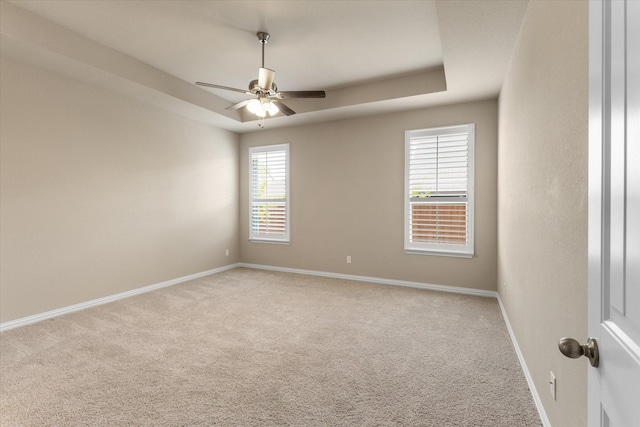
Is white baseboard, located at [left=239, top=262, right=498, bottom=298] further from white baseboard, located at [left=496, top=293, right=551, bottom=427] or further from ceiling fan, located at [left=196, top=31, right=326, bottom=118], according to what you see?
ceiling fan, located at [left=196, top=31, right=326, bottom=118]

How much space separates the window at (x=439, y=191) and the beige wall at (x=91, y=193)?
135 inches

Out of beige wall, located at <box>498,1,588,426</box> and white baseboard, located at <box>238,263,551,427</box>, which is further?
white baseboard, located at <box>238,263,551,427</box>

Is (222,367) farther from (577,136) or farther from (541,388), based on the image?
(577,136)

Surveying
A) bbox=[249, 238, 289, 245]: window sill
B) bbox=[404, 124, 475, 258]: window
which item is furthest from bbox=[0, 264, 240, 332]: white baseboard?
bbox=[404, 124, 475, 258]: window

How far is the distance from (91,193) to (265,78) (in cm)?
264

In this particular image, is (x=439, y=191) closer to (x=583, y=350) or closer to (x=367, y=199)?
(x=367, y=199)

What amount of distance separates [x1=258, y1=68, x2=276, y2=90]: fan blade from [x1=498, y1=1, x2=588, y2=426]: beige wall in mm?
2126

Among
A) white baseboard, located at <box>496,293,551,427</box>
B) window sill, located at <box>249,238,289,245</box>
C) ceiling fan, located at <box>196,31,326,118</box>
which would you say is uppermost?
ceiling fan, located at <box>196,31,326,118</box>

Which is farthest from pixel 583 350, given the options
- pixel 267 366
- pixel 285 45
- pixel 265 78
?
pixel 285 45

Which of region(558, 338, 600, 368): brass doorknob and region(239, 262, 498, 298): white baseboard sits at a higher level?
region(558, 338, 600, 368): brass doorknob

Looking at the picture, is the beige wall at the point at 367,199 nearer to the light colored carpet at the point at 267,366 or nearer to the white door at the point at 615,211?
the light colored carpet at the point at 267,366

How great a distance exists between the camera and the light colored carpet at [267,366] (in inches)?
76.0

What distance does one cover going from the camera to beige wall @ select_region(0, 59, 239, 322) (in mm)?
3344

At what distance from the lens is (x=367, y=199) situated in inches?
204
